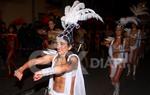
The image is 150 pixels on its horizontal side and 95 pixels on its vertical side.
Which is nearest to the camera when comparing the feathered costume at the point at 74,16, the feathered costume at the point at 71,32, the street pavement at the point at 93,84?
the feathered costume at the point at 71,32

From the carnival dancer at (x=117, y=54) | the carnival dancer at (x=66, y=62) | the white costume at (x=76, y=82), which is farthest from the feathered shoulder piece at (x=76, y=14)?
the carnival dancer at (x=117, y=54)

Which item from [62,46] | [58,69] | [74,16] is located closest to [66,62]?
[62,46]

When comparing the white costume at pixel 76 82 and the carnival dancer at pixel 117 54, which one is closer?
the white costume at pixel 76 82

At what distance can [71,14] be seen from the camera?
608 centimetres

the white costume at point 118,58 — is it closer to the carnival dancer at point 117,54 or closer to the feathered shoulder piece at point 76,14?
the carnival dancer at point 117,54

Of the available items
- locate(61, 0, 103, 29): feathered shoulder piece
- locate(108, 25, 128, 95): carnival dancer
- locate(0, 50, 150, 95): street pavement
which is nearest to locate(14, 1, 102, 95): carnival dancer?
locate(61, 0, 103, 29): feathered shoulder piece

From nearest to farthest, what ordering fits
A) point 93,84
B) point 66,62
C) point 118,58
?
point 66,62
point 118,58
point 93,84

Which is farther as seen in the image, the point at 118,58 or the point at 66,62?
the point at 118,58

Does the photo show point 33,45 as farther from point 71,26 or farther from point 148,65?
point 71,26

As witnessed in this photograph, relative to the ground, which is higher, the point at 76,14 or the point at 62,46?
the point at 76,14

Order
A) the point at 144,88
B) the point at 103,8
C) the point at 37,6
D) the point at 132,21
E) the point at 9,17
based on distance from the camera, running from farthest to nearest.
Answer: the point at 103,8 → the point at 37,6 → the point at 9,17 → the point at 132,21 → the point at 144,88

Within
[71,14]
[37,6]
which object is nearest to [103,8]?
[37,6]

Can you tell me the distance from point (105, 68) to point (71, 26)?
9.16 meters

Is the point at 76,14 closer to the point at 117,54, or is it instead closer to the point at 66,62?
the point at 66,62
